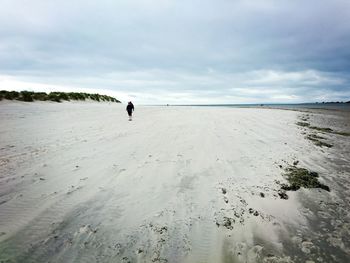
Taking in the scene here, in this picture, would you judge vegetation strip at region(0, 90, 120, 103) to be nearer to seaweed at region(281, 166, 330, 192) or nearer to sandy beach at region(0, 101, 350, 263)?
sandy beach at region(0, 101, 350, 263)

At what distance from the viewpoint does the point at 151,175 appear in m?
6.41

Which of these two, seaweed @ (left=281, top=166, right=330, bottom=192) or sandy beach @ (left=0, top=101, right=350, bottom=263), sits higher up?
sandy beach @ (left=0, top=101, right=350, bottom=263)

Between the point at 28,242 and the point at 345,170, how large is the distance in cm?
827

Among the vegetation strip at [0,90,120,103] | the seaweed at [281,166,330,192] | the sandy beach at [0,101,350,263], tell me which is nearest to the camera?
the sandy beach at [0,101,350,263]

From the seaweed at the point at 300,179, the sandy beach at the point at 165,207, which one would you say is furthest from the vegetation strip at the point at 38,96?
the seaweed at the point at 300,179

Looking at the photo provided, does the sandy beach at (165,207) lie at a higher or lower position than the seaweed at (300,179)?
higher

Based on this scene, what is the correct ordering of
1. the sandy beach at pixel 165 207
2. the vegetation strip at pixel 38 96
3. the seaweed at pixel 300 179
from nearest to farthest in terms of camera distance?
the sandy beach at pixel 165 207 < the seaweed at pixel 300 179 < the vegetation strip at pixel 38 96

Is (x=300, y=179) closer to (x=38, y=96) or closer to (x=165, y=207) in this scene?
(x=165, y=207)

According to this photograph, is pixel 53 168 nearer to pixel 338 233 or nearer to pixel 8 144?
pixel 8 144

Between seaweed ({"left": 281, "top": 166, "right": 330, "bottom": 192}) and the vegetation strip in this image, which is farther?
the vegetation strip

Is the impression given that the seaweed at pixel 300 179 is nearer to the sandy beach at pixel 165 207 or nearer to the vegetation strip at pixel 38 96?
the sandy beach at pixel 165 207

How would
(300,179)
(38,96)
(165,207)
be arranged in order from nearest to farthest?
(165,207) → (300,179) → (38,96)

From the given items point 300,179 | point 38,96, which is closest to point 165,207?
point 300,179

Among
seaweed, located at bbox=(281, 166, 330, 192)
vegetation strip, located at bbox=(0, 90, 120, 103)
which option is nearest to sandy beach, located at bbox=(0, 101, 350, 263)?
seaweed, located at bbox=(281, 166, 330, 192)
